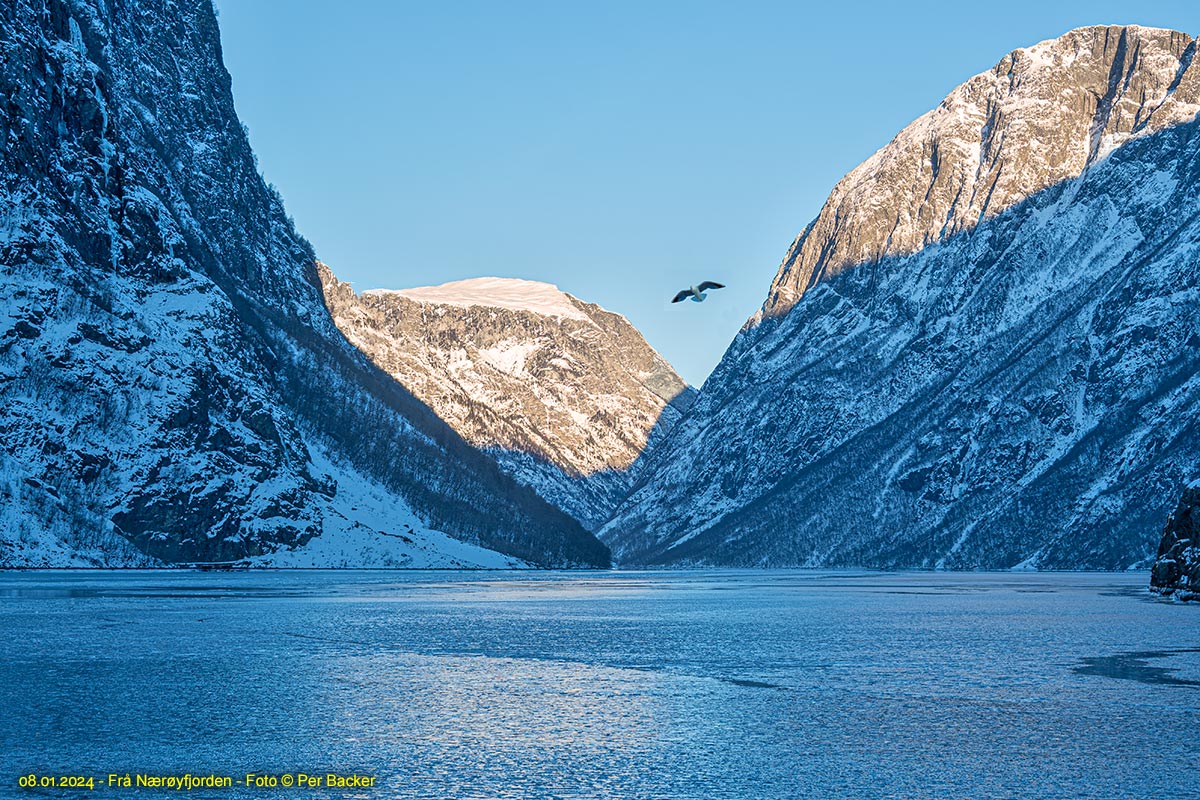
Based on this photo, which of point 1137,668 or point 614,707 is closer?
point 614,707

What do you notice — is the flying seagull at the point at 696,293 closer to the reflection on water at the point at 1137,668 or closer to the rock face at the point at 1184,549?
the reflection on water at the point at 1137,668

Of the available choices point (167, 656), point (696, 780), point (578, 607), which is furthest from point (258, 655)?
point (578, 607)

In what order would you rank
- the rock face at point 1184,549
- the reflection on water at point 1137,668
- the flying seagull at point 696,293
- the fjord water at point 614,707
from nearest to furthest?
the fjord water at point 614,707 → the reflection on water at point 1137,668 → the flying seagull at point 696,293 → the rock face at point 1184,549

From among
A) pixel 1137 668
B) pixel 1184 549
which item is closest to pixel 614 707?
pixel 1137 668

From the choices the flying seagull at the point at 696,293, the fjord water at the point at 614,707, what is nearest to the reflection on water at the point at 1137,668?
the fjord water at the point at 614,707

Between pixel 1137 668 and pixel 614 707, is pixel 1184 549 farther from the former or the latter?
pixel 614 707

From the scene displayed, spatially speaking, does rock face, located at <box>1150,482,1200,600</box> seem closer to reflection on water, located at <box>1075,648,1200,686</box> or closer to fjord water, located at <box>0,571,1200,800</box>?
fjord water, located at <box>0,571,1200,800</box>
